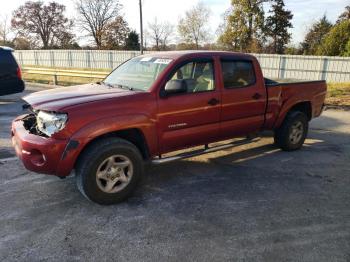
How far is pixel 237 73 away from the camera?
5.11 m

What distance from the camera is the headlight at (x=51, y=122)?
361 centimetres

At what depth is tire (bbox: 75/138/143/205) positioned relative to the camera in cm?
375

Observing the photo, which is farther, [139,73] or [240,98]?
[240,98]

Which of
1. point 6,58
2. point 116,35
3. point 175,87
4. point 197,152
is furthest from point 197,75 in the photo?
point 116,35

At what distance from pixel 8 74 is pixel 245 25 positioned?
26.0 meters

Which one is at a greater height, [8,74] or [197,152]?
[8,74]

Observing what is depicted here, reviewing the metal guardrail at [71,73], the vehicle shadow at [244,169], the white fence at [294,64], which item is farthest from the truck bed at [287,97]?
the white fence at [294,64]

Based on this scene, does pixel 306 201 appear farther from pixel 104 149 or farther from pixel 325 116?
pixel 325 116

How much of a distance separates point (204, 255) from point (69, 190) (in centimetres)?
214

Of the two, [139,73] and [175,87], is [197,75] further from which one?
[139,73]

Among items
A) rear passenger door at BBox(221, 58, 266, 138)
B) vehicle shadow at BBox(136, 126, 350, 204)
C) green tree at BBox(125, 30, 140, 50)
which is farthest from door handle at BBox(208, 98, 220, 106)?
green tree at BBox(125, 30, 140, 50)

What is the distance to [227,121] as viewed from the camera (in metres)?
4.96

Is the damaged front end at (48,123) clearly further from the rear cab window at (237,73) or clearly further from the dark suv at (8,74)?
the dark suv at (8,74)

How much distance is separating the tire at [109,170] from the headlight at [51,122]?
0.41 m
